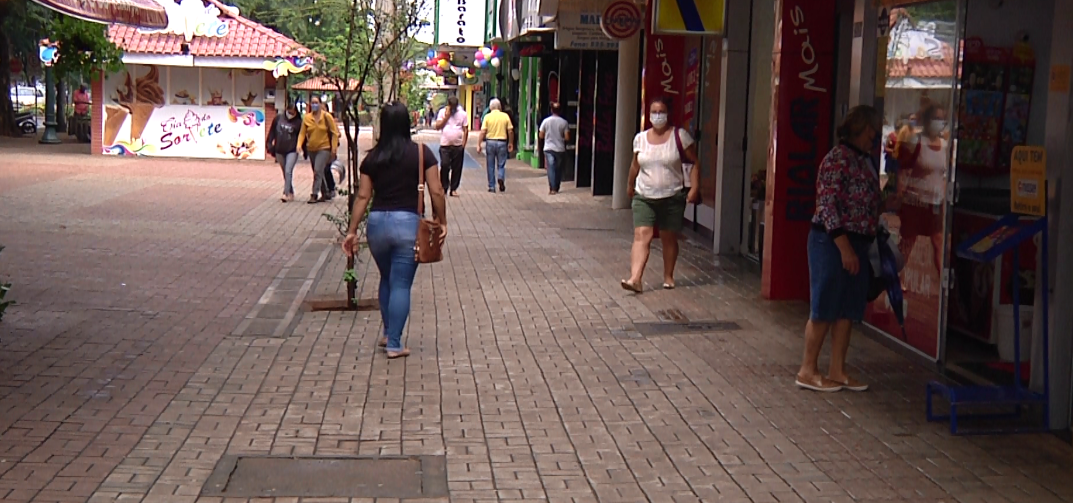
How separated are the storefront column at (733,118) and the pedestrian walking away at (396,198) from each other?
19.5 feet

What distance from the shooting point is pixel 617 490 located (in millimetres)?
5699

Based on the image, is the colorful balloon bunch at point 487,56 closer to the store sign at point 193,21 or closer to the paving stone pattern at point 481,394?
the store sign at point 193,21

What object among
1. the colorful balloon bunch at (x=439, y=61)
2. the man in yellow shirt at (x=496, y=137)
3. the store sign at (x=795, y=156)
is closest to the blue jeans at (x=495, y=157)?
the man in yellow shirt at (x=496, y=137)

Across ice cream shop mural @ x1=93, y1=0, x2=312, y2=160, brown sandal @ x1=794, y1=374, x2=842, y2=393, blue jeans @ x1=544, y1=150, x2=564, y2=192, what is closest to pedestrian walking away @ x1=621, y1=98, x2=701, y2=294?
brown sandal @ x1=794, y1=374, x2=842, y2=393

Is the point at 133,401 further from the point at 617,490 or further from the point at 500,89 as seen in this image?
the point at 500,89

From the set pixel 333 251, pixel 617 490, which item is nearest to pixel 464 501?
pixel 617 490

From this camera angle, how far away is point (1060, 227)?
254 inches

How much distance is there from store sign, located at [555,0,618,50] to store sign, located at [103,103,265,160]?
1257cm

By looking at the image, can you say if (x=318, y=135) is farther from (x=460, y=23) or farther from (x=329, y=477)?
(x=460, y=23)

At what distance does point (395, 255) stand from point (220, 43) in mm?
22934

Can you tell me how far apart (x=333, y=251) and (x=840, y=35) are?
20.7ft

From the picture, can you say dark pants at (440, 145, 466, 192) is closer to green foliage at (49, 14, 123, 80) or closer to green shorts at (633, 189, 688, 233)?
green foliage at (49, 14, 123, 80)

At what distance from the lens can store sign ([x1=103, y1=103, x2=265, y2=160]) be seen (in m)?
30.5

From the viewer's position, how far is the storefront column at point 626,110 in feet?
63.1
